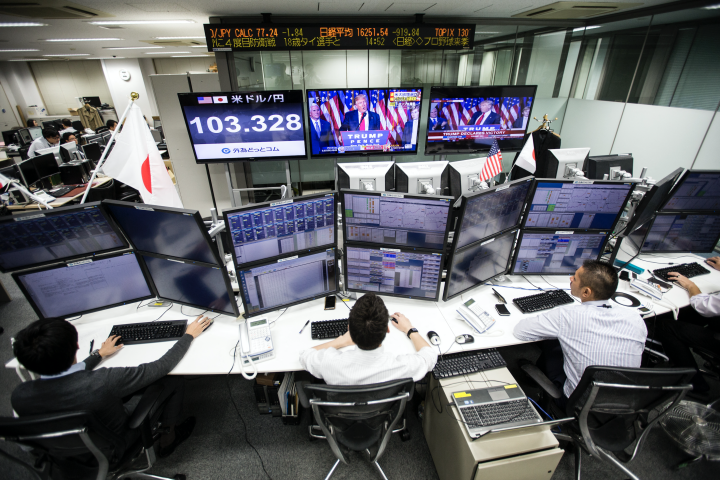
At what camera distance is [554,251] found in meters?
2.31

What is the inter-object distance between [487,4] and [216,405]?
4996mm

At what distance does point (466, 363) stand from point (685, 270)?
6.76 feet

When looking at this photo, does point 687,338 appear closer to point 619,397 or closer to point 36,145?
point 619,397

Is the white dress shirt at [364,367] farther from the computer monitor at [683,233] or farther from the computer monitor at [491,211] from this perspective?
the computer monitor at [683,233]

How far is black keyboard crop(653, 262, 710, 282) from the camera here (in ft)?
7.96

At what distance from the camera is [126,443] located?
156 cm

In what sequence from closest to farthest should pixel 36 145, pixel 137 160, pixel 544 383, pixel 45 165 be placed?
pixel 544 383, pixel 137 160, pixel 45 165, pixel 36 145

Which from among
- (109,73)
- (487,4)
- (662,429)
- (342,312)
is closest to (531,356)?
(662,429)

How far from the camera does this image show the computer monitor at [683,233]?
252 centimetres

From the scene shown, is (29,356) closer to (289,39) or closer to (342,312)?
(342,312)

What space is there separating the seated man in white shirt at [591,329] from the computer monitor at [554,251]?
0.49 m

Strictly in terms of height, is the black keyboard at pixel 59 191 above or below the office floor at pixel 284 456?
above

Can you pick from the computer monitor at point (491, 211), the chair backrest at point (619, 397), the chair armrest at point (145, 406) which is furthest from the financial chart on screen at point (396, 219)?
the chair armrest at point (145, 406)

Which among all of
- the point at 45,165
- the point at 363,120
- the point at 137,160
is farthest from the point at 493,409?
the point at 45,165
